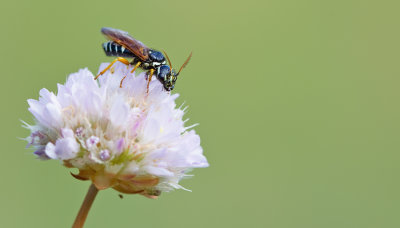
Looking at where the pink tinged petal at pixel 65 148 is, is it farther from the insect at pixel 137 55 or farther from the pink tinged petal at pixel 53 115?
the insect at pixel 137 55

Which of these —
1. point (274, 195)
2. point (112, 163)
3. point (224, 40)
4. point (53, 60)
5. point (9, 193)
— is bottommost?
point (112, 163)

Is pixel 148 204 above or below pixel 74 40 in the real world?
below

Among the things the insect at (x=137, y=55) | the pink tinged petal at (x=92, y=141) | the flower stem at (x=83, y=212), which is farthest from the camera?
the insect at (x=137, y=55)

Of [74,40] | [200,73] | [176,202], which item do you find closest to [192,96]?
[200,73]

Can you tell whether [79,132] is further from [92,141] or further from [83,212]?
[83,212]

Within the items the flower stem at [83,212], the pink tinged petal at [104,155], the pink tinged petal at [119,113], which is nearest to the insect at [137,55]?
the pink tinged petal at [119,113]

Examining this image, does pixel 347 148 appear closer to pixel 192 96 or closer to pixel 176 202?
pixel 192 96

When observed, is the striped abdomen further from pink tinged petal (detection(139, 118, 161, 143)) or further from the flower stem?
the flower stem

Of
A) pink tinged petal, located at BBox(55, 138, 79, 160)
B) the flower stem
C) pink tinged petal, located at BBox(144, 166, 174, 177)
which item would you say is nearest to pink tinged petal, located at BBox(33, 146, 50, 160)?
pink tinged petal, located at BBox(55, 138, 79, 160)

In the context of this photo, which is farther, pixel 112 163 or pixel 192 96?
pixel 192 96
